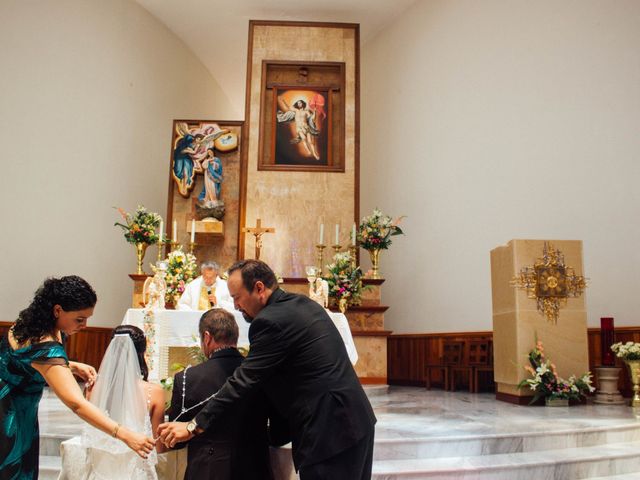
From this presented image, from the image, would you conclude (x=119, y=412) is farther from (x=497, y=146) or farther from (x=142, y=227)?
(x=497, y=146)

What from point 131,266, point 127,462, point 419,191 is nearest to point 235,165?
point 131,266

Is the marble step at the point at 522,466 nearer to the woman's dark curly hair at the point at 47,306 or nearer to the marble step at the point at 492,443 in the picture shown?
the marble step at the point at 492,443

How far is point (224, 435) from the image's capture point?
2557 mm

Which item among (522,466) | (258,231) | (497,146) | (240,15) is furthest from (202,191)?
(522,466)

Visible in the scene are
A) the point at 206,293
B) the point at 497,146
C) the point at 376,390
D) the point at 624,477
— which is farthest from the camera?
the point at 497,146

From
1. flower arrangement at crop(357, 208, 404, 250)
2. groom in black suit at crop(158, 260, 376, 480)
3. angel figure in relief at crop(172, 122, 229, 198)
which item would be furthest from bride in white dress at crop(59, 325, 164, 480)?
angel figure in relief at crop(172, 122, 229, 198)

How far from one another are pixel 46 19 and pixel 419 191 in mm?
6805

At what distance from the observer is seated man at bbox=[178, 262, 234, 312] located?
22.7ft

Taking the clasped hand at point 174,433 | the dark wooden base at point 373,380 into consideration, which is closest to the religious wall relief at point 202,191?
the dark wooden base at point 373,380

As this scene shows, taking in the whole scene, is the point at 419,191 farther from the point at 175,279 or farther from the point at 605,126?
the point at 175,279

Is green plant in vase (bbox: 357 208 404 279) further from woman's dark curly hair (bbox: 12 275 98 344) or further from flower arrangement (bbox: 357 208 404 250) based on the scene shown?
woman's dark curly hair (bbox: 12 275 98 344)

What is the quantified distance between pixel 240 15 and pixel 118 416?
1084cm

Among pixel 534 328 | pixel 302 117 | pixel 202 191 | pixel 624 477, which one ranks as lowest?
pixel 624 477

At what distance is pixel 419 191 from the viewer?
10984 mm
